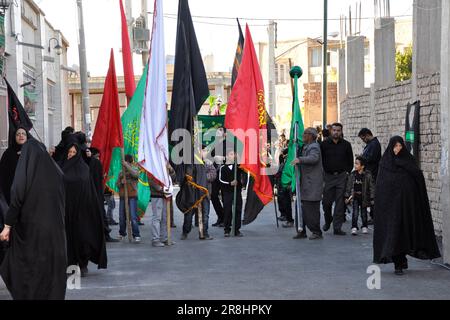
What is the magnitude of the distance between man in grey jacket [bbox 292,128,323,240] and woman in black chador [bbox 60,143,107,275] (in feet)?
14.8

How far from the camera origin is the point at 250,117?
15.0 metres

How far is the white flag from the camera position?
1361 centimetres

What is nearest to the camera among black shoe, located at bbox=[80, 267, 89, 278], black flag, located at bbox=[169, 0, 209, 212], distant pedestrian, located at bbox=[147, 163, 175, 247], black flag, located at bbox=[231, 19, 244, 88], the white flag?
black shoe, located at bbox=[80, 267, 89, 278]

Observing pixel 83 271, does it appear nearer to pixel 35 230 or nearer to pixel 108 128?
pixel 35 230

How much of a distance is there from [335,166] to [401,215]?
4.91 metres

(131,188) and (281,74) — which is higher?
(281,74)

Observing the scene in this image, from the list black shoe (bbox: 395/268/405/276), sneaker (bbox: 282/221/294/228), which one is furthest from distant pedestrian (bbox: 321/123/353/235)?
black shoe (bbox: 395/268/405/276)

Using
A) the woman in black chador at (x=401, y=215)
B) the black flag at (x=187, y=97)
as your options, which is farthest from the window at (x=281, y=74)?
the woman in black chador at (x=401, y=215)

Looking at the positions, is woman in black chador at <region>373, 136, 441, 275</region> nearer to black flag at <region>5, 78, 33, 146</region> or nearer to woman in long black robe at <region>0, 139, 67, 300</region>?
woman in long black robe at <region>0, 139, 67, 300</region>

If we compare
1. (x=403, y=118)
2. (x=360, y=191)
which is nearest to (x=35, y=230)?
(x=360, y=191)

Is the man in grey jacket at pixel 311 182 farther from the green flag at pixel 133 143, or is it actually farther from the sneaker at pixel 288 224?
the green flag at pixel 133 143

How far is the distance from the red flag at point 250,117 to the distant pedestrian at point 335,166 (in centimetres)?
104

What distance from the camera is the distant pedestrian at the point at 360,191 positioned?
15.1 metres
